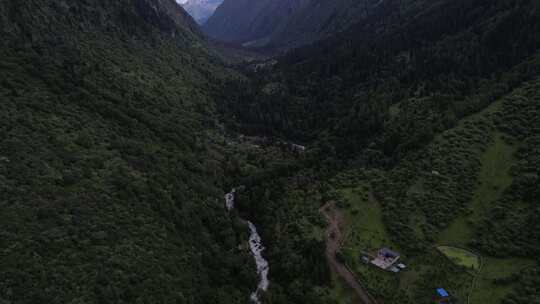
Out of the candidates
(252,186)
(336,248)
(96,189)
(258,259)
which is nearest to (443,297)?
(336,248)

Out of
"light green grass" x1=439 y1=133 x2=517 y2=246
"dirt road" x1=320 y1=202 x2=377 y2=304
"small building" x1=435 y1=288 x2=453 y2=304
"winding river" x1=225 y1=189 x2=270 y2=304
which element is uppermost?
"light green grass" x1=439 y1=133 x2=517 y2=246

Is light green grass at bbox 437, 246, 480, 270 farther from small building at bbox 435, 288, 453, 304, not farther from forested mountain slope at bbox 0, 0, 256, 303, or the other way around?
forested mountain slope at bbox 0, 0, 256, 303

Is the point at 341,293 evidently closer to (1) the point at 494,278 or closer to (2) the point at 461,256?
(2) the point at 461,256

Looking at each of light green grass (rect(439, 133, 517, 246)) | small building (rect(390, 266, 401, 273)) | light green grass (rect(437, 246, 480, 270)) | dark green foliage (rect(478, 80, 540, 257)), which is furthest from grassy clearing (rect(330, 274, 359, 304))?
dark green foliage (rect(478, 80, 540, 257))

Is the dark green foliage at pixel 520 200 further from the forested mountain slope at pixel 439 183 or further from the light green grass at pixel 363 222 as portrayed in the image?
the light green grass at pixel 363 222

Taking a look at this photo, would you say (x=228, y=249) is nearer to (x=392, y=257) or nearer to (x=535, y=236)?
(x=392, y=257)

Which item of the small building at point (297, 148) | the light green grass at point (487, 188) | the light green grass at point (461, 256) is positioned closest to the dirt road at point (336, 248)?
the light green grass at point (461, 256)
